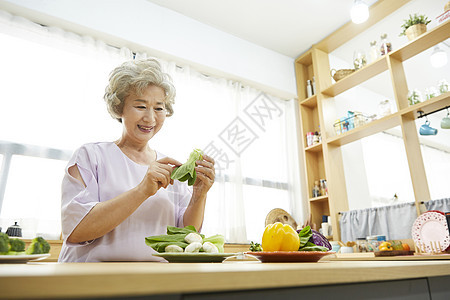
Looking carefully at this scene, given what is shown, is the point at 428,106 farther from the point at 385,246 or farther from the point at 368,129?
the point at 385,246

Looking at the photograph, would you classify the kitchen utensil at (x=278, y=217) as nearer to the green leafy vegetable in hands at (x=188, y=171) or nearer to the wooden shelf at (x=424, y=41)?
the wooden shelf at (x=424, y=41)

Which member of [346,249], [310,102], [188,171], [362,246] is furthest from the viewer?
[310,102]

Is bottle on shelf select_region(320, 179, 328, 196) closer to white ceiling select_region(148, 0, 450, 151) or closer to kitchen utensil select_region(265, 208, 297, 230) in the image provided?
kitchen utensil select_region(265, 208, 297, 230)

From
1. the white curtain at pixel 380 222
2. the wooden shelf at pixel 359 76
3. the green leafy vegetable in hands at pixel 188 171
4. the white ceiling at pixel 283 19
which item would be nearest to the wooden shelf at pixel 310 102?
the wooden shelf at pixel 359 76

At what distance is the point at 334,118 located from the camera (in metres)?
3.60

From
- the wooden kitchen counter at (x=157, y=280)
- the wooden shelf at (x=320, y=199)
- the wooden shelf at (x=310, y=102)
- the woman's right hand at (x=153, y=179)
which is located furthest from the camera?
the wooden shelf at (x=310, y=102)

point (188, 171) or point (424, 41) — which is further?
point (424, 41)

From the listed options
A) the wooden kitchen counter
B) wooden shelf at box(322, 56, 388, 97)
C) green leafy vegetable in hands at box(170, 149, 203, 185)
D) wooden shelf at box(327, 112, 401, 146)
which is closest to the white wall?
wooden shelf at box(322, 56, 388, 97)

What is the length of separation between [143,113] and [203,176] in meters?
0.40

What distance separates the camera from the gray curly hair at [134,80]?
1301 millimetres

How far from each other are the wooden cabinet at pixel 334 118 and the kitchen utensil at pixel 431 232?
1.68ft

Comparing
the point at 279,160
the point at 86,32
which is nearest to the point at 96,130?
the point at 86,32

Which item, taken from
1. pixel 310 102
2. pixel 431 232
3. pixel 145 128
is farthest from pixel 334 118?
pixel 145 128

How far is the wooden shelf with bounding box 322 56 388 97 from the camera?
3.02 metres
